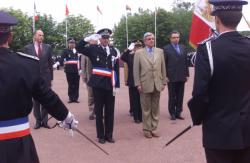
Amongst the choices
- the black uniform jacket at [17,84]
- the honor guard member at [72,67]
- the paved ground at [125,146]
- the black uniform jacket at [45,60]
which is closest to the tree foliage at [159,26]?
the honor guard member at [72,67]

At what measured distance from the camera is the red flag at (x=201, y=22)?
6.32 m

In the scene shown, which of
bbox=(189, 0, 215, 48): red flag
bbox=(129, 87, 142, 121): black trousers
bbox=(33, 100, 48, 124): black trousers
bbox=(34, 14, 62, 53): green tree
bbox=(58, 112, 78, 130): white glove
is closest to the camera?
bbox=(58, 112, 78, 130): white glove

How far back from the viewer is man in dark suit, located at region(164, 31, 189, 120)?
10.0 m

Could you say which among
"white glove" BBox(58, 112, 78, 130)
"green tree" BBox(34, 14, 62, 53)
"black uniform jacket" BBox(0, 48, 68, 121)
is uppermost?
"green tree" BBox(34, 14, 62, 53)

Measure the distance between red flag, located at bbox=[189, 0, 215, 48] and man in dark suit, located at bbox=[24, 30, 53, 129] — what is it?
383 cm

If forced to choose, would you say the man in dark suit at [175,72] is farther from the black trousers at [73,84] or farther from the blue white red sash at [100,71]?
the black trousers at [73,84]

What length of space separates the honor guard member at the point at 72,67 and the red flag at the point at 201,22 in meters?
7.57

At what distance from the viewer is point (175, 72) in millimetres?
10016

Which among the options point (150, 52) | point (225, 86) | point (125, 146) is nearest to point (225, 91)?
point (225, 86)

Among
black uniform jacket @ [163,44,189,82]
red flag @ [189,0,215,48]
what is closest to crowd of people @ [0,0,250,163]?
red flag @ [189,0,215,48]

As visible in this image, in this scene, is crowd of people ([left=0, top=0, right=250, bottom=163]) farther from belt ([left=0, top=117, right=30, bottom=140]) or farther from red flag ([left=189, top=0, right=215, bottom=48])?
red flag ([left=189, top=0, right=215, bottom=48])

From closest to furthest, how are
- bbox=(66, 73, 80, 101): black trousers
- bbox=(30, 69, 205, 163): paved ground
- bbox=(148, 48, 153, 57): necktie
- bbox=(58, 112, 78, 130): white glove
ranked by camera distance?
bbox=(58, 112, 78, 130): white glove
bbox=(30, 69, 205, 163): paved ground
bbox=(148, 48, 153, 57): necktie
bbox=(66, 73, 80, 101): black trousers

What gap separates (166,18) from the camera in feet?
211

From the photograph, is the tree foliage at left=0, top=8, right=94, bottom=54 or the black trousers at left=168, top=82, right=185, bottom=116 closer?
the black trousers at left=168, top=82, right=185, bottom=116
